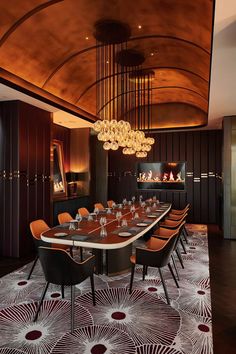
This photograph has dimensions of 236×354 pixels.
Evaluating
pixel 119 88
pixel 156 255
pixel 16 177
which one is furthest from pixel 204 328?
pixel 119 88

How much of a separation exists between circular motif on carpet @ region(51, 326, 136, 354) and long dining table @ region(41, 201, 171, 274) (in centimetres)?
91

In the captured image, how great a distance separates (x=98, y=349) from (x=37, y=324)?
84cm

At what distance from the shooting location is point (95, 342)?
2643 mm

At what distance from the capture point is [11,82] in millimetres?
4914

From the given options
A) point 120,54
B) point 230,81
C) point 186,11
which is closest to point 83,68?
point 120,54

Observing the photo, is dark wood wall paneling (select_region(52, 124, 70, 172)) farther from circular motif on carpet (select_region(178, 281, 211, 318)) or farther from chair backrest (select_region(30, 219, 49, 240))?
circular motif on carpet (select_region(178, 281, 211, 318))

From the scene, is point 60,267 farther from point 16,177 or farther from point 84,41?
point 84,41

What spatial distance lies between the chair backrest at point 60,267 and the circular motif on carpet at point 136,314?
60 centimetres

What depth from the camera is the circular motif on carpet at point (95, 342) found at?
2518mm

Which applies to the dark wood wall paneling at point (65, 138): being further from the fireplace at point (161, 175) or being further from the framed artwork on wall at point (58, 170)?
the fireplace at point (161, 175)

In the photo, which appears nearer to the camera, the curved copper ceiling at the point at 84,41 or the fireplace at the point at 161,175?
the curved copper ceiling at the point at 84,41

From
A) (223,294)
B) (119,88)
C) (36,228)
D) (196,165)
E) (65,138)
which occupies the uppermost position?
(119,88)

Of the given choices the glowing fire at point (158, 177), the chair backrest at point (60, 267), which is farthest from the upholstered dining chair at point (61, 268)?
the glowing fire at point (158, 177)

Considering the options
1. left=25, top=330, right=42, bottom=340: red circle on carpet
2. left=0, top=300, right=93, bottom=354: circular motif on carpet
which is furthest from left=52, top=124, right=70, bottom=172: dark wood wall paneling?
left=25, top=330, right=42, bottom=340: red circle on carpet
